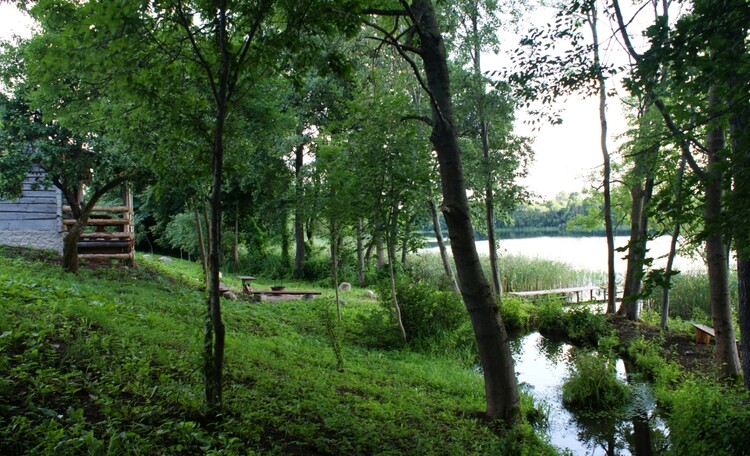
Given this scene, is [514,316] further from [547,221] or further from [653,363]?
[547,221]

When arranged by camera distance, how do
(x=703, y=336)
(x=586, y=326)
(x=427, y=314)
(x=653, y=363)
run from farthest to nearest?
(x=586, y=326)
(x=703, y=336)
(x=427, y=314)
(x=653, y=363)

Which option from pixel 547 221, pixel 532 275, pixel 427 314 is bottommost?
pixel 532 275

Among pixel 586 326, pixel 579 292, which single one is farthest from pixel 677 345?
pixel 579 292

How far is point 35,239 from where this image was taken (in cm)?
1264

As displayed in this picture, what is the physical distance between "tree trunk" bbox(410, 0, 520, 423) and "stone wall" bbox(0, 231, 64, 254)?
1191 centimetres

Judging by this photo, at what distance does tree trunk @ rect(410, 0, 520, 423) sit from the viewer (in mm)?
5070

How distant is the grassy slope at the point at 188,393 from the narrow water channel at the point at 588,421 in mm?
1205

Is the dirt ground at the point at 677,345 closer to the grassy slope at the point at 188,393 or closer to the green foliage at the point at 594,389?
the green foliage at the point at 594,389

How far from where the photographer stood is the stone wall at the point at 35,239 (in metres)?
12.4

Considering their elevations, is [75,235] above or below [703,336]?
above

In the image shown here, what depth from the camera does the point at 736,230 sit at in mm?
2883

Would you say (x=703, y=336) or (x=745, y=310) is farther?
(x=703, y=336)

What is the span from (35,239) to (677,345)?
1560 centimetres

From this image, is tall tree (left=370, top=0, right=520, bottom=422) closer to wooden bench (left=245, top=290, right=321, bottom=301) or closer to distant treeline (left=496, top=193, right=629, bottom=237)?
wooden bench (left=245, top=290, right=321, bottom=301)
